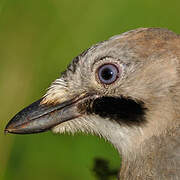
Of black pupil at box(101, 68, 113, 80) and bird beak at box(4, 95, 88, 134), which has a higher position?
black pupil at box(101, 68, 113, 80)

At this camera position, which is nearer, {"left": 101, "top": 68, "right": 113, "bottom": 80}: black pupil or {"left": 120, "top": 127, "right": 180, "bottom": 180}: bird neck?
{"left": 120, "top": 127, "right": 180, "bottom": 180}: bird neck

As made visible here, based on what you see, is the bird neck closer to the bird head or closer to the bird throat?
the bird head

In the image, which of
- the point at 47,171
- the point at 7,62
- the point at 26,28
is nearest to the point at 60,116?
the point at 47,171

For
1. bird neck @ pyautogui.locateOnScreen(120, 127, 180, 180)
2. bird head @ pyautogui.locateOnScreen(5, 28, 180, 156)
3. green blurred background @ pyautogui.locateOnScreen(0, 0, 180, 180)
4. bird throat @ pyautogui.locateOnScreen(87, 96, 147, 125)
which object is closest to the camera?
bird neck @ pyautogui.locateOnScreen(120, 127, 180, 180)

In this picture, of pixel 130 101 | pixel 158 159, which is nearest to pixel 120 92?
pixel 130 101

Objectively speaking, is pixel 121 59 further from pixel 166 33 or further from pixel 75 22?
pixel 75 22

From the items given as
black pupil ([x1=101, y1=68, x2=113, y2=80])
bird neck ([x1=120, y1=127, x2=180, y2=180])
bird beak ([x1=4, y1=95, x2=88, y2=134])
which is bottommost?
bird neck ([x1=120, y1=127, x2=180, y2=180])

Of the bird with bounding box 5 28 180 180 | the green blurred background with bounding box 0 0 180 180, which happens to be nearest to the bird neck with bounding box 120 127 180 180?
the bird with bounding box 5 28 180 180

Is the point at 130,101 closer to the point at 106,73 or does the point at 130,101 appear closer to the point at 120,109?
the point at 120,109
